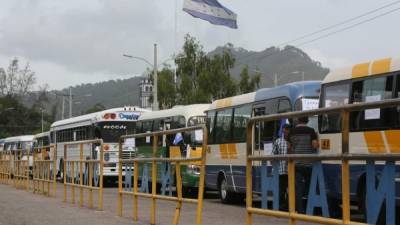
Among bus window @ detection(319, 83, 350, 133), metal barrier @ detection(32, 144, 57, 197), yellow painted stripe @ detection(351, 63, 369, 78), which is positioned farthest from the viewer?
metal barrier @ detection(32, 144, 57, 197)

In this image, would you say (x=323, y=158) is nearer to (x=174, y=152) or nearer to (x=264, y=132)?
(x=264, y=132)

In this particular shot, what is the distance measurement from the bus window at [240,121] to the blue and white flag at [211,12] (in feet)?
54.0

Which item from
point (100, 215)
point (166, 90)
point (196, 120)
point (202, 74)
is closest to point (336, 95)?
point (100, 215)

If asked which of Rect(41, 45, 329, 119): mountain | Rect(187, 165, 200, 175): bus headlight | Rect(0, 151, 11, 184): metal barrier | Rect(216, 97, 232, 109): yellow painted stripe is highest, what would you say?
Rect(41, 45, 329, 119): mountain

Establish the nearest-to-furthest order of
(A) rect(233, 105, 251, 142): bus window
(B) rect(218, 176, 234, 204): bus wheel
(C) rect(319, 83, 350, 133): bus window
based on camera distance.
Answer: (C) rect(319, 83, 350, 133): bus window < (A) rect(233, 105, 251, 142): bus window < (B) rect(218, 176, 234, 204): bus wheel

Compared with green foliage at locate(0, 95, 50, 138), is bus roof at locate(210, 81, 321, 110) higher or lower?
lower

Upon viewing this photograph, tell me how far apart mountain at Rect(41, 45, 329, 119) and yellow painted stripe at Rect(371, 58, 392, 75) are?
108 ft

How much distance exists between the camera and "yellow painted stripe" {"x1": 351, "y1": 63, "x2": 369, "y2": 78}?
39.2 feet

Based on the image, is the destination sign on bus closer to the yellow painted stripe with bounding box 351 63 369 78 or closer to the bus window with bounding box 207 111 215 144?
the bus window with bounding box 207 111 215 144

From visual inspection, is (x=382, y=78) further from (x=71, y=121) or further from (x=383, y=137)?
(x=71, y=121)

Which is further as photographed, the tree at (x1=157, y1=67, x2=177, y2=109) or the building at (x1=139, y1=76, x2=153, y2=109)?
the building at (x1=139, y1=76, x2=153, y2=109)

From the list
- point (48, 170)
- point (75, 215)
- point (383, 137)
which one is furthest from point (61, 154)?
point (383, 137)

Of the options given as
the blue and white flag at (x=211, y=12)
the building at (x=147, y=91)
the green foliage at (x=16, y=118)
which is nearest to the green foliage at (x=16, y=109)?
the green foliage at (x=16, y=118)

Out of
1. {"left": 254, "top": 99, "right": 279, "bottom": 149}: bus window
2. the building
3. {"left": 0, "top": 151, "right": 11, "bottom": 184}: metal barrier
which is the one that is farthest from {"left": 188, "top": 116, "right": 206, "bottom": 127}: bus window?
the building
